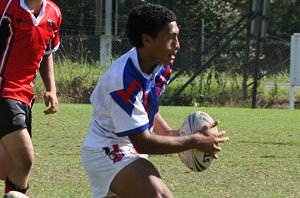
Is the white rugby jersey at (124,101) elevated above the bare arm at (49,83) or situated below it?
above

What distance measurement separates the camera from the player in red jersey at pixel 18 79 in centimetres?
589

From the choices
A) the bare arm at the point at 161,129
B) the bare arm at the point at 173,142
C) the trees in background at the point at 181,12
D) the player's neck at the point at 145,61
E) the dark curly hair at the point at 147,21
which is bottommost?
the trees in background at the point at 181,12

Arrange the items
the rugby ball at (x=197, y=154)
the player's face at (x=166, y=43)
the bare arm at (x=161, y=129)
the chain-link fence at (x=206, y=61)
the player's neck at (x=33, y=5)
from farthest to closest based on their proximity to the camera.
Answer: the chain-link fence at (x=206, y=61) → the player's neck at (x=33, y=5) → the bare arm at (x=161, y=129) → the rugby ball at (x=197, y=154) → the player's face at (x=166, y=43)

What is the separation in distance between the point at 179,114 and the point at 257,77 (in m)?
4.80

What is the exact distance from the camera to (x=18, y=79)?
5.99 m

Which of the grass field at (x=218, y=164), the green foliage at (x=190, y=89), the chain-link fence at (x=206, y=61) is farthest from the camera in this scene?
the chain-link fence at (x=206, y=61)

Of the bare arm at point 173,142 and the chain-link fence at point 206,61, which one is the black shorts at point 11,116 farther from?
the chain-link fence at point 206,61

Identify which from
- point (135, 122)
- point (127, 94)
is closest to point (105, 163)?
point (135, 122)

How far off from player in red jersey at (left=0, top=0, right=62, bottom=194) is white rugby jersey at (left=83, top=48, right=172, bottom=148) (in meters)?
1.03

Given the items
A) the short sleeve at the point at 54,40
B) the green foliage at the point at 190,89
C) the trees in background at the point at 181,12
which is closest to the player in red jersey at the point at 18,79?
the short sleeve at the point at 54,40

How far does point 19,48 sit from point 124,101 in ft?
4.87

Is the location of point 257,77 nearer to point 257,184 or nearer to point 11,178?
point 257,184

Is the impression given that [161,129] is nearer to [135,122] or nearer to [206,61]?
[135,122]

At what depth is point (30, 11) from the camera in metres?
6.02
